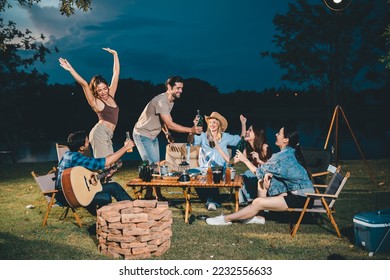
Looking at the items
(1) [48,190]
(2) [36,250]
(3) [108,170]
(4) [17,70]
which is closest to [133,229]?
(2) [36,250]

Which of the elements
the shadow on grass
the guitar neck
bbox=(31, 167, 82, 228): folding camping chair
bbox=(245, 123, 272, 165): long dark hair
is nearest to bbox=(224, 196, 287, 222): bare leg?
bbox=(245, 123, 272, 165): long dark hair

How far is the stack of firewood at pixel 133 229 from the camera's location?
13.6ft

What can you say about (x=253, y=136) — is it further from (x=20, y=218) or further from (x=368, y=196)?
(x=20, y=218)

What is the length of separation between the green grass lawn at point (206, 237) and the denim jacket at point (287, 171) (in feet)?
1.82

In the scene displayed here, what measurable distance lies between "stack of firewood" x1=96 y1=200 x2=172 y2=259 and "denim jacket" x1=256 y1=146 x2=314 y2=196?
135 cm

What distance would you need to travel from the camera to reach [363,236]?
14.4 ft

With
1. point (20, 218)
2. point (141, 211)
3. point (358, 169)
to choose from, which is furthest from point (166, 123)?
point (358, 169)

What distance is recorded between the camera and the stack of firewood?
416cm

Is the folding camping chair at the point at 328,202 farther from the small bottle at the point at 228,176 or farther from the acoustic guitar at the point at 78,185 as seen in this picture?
the acoustic guitar at the point at 78,185

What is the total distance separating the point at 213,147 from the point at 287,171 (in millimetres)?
1477

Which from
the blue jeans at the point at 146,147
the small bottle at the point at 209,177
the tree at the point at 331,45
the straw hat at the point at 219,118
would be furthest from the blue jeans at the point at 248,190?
the tree at the point at 331,45

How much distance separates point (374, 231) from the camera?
425 centimetres

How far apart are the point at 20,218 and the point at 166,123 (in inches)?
93.0
